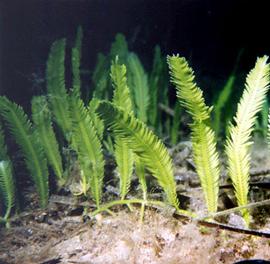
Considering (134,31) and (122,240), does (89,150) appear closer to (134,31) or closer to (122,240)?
(122,240)

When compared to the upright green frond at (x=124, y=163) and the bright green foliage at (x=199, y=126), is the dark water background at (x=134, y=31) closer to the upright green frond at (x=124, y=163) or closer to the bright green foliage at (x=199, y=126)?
the upright green frond at (x=124, y=163)

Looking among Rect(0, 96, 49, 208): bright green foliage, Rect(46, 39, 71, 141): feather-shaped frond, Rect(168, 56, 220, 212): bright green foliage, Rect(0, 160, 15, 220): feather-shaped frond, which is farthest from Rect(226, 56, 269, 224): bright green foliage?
Rect(46, 39, 71, 141): feather-shaped frond

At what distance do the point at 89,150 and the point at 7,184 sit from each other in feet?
2.19

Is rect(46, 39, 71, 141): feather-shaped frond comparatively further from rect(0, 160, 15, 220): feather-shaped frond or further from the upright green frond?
the upright green frond

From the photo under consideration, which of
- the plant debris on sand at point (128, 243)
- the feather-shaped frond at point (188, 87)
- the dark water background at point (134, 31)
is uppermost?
the dark water background at point (134, 31)

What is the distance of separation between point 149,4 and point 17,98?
7.48 feet

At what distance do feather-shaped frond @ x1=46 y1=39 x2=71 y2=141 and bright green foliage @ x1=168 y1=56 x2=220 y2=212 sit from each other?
1.46 meters

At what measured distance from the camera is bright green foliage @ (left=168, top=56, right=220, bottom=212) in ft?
5.31

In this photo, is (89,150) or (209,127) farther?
(89,150)

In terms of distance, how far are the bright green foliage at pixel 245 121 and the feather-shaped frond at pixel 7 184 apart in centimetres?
150

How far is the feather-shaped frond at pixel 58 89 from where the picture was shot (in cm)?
300

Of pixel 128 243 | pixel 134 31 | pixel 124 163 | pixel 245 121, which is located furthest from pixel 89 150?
pixel 134 31

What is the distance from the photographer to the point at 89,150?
84.4 inches

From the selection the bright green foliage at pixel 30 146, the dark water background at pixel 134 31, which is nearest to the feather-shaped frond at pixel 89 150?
the bright green foliage at pixel 30 146
